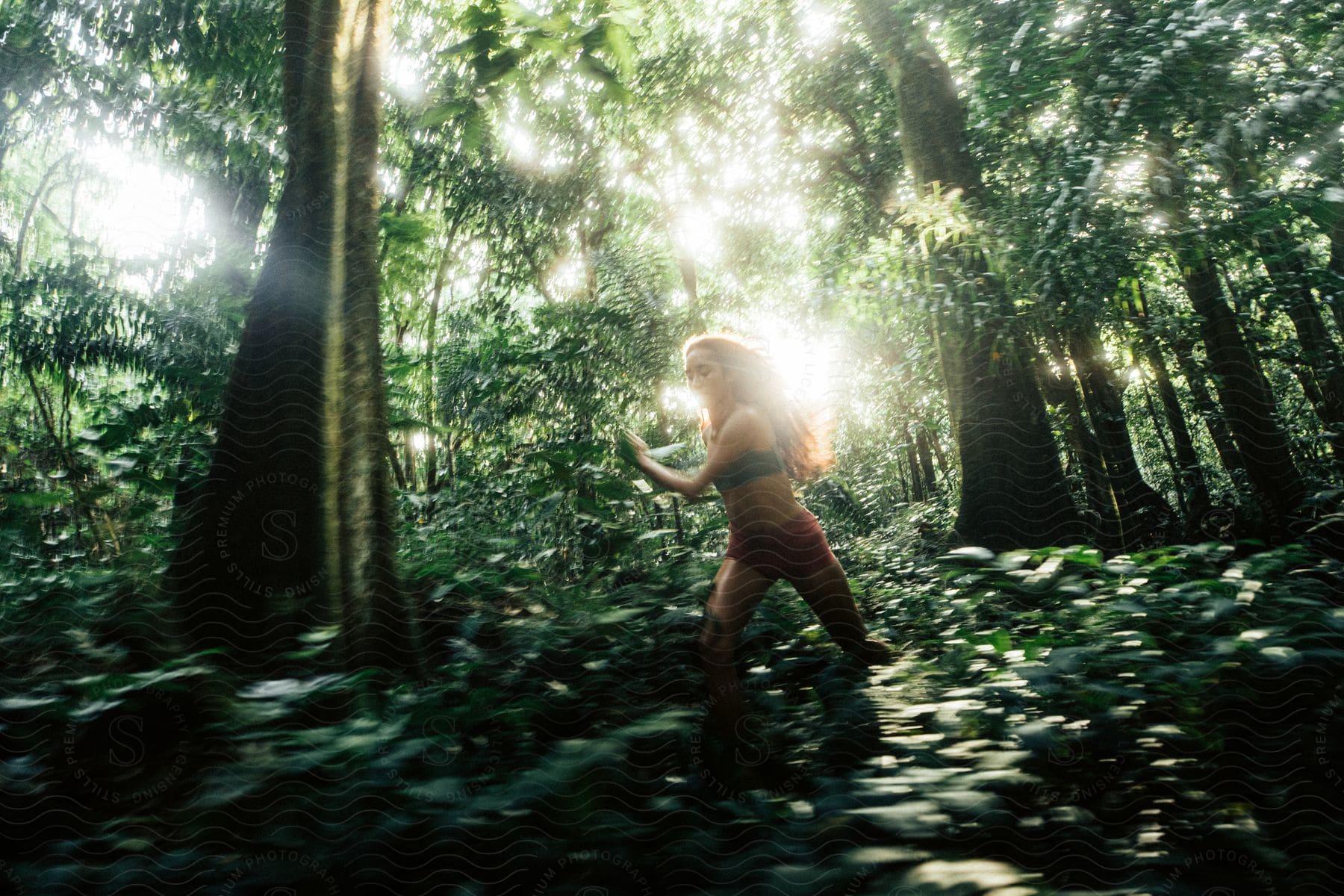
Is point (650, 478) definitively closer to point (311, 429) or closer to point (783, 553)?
point (783, 553)

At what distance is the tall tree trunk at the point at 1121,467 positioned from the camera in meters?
7.20

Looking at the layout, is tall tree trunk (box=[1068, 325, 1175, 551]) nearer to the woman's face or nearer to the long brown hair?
the long brown hair

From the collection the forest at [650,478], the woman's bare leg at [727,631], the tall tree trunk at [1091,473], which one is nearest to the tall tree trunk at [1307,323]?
the forest at [650,478]

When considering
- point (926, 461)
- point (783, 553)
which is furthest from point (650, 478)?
point (926, 461)

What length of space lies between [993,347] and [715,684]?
13.1 feet

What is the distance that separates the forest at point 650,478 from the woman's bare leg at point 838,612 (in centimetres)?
6

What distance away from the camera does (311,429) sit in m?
2.80

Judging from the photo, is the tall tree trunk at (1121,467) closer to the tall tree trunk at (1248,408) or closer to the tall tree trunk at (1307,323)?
the tall tree trunk at (1248,408)

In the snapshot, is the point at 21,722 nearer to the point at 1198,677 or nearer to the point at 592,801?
the point at 592,801

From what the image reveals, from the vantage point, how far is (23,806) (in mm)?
1441

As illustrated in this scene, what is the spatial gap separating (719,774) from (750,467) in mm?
1166

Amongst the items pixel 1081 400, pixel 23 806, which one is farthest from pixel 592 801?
pixel 1081 400

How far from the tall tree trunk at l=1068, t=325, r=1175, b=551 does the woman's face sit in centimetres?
530

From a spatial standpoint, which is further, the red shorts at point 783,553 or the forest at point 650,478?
the red shorts at point 783,553
